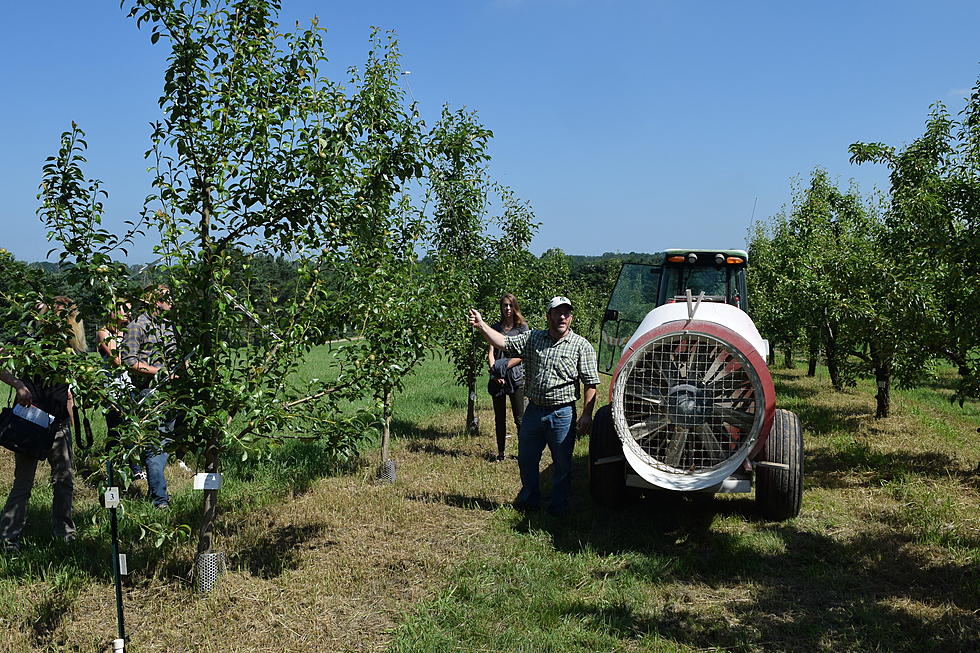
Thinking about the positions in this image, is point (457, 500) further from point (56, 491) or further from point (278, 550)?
point (56, 491)

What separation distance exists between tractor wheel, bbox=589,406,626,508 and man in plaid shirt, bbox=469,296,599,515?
0.48ft

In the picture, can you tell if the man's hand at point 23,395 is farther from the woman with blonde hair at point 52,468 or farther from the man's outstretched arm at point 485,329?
the man's outstretched arm at point 485,329

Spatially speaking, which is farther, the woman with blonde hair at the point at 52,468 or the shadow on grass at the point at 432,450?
the shadow on grass at the point at 432,450

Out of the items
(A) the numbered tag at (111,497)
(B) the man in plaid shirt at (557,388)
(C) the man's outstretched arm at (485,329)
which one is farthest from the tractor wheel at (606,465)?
(A) the numbered tag at (111,497)

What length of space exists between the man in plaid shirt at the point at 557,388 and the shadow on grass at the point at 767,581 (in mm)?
496

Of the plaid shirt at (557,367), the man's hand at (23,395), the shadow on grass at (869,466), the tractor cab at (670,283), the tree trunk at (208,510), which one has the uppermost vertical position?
the tractor cab at (670,283)

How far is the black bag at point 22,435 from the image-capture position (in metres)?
5.02

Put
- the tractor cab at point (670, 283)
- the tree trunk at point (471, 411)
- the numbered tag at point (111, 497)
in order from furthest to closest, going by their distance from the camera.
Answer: the tree trunk at point (471, 411) → the tractor cab at point (670, 283) → the numbered tag at point (111, 497)

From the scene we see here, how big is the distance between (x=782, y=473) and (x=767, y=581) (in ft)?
3.57

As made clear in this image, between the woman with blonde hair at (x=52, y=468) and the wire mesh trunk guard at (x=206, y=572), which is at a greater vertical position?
the woman with blonde hair at (x=52, y=468)

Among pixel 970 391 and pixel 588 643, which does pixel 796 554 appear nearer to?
pixel 588 643

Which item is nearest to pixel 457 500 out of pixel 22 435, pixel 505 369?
pixel 505 369

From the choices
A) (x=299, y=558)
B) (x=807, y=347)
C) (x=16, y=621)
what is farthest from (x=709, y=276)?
(x=807, y=347)

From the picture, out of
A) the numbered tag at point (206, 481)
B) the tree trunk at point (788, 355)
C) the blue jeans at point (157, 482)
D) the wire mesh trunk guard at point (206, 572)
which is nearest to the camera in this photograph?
the numbered tag at point (206, 481)
